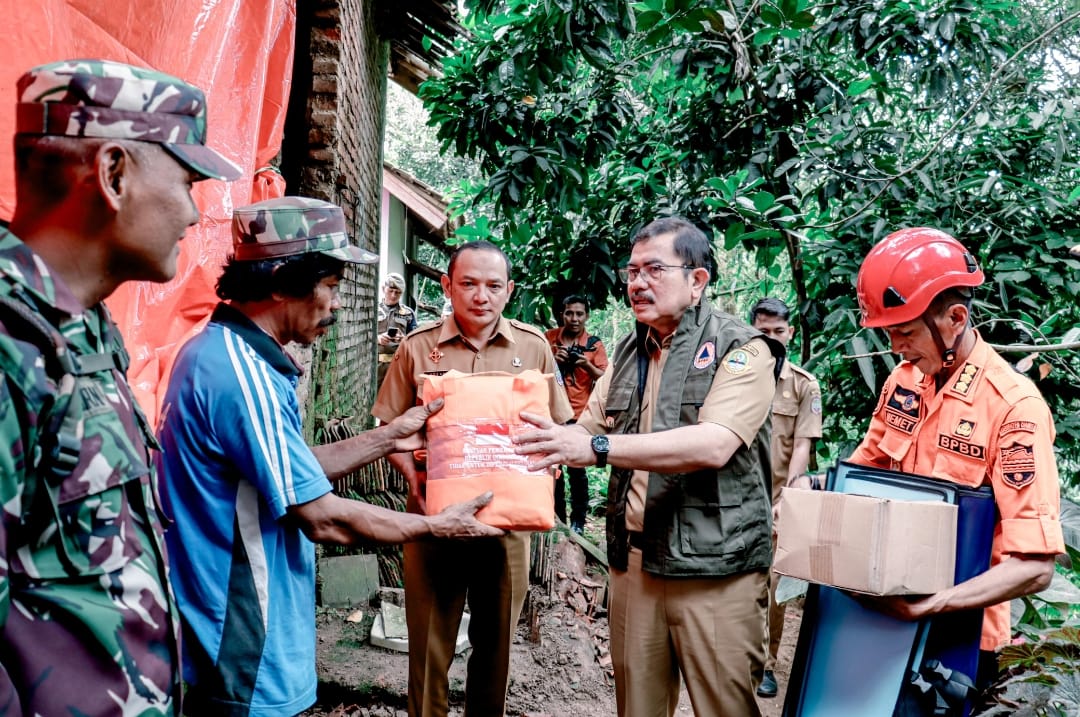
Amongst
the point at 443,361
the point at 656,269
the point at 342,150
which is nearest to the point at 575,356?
the point at 342,150

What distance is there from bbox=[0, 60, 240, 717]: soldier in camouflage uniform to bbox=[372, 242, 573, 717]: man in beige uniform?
6.10 feet

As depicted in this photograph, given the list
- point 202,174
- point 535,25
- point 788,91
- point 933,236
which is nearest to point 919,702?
point 933,236

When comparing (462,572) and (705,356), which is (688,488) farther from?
(462,572)

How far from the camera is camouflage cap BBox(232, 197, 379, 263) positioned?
75.0 inches

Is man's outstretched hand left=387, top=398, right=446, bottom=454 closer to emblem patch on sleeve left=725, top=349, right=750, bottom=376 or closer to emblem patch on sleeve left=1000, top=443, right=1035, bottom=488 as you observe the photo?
emblem patch on sleeve left=725, top=349, right=750, bottom=376

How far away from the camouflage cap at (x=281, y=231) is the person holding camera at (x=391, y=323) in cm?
609

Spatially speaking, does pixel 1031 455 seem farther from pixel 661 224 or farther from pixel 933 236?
pixel 661 224

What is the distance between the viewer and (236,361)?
1.75m

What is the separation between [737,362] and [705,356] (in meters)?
0.11

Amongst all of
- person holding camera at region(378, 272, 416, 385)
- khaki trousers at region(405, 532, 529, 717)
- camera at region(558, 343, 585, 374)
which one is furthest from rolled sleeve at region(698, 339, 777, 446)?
person holding camera at region(378, 272, 416, 385)

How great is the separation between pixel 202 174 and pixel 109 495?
1.70 feet

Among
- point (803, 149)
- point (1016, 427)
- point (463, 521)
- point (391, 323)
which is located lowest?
point (463, 521)

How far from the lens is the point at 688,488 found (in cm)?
246

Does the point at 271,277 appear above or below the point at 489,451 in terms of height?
above
